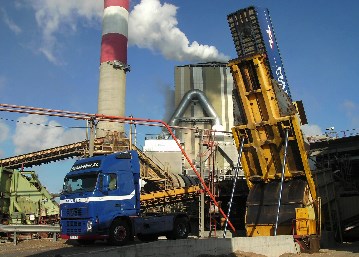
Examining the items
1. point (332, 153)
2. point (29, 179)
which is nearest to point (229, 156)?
point (332, 153)

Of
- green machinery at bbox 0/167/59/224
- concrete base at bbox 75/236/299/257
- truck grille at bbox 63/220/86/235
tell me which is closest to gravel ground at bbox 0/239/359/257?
concrete base at bbox 75/236/299/257

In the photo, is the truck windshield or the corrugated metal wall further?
the corrugated metal wall

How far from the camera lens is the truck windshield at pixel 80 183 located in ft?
43.6

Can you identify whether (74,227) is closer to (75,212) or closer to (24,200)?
(75,212)

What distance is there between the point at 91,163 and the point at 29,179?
11.1 metres

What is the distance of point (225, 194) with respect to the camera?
2612 centimetres

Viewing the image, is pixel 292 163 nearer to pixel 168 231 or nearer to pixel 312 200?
pixel 312 200

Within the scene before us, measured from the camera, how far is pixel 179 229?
1591cm

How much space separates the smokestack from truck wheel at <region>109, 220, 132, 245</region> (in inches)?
1274

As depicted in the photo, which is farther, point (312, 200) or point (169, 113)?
point (169, 113)

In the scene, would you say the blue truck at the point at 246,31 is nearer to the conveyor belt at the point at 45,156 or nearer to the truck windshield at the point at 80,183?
the truck windshield at the point at 80,183

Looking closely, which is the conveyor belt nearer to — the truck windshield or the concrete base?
the truck windshield

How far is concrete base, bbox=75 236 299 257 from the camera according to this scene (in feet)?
32.3

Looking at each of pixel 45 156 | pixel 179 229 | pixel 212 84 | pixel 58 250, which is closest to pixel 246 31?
pixel 179 229
